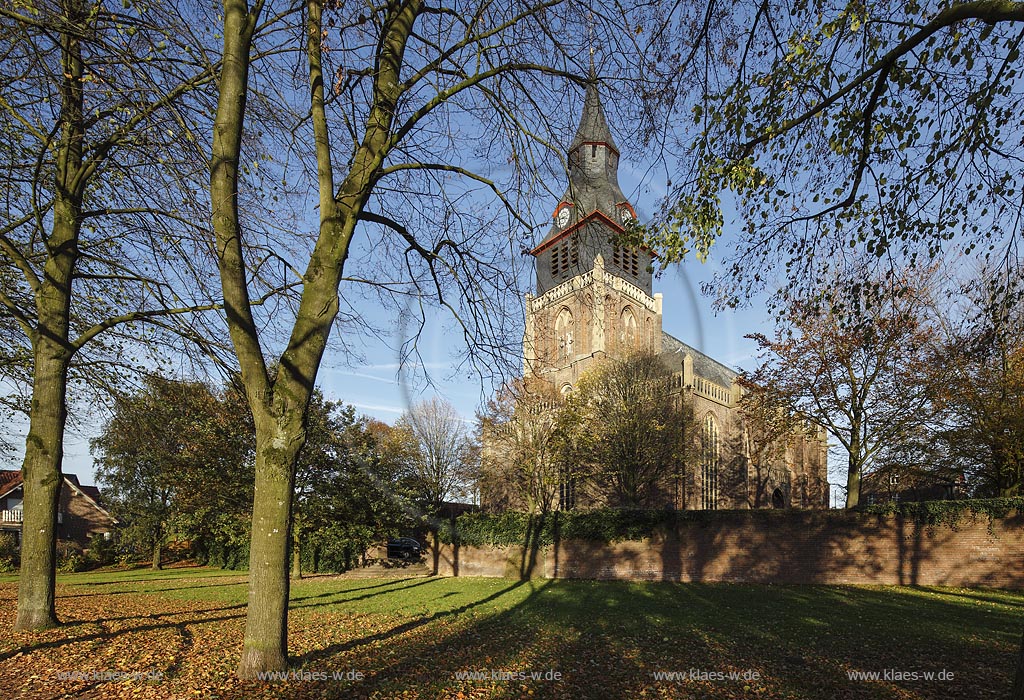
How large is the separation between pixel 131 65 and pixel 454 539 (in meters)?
20.5

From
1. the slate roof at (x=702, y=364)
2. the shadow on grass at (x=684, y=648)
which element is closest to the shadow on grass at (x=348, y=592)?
the shadow on grass at (x=684, y=648)

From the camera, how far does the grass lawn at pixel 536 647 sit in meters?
5.45

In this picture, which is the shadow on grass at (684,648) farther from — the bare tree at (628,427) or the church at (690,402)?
the bare tree at (628,427)

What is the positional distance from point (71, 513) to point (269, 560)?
44785 millimetres

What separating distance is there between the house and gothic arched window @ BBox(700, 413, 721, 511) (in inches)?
1510

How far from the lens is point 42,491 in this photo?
24.4 feet

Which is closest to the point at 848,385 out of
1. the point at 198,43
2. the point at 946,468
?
the point at 946,468

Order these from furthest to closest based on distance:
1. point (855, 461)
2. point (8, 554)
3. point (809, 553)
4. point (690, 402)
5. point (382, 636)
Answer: point (690, 402) < point (8, 554) < point (855, 461) < point (809, 553) < point (382, 636)

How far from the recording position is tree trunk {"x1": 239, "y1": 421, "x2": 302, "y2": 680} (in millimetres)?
4965

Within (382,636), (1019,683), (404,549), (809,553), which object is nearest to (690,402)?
(809,553)

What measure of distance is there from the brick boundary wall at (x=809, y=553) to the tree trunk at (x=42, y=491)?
16163 mm

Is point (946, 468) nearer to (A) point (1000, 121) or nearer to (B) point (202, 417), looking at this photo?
(A) point (1000, 121)

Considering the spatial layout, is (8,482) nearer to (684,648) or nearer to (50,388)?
(50,388)

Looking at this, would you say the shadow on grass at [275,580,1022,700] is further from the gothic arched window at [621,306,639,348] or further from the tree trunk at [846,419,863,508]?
the gothic arched window at [621,306,639,348]
